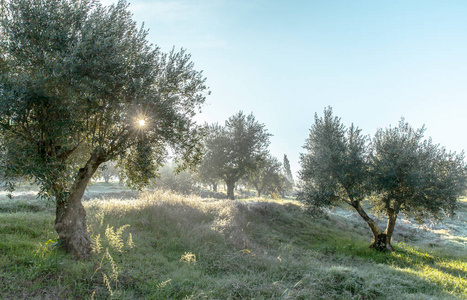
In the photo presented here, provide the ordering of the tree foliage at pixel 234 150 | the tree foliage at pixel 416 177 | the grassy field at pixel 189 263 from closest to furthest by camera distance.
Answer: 1. the grassy field at pixel 189 263
2. the tree foliage at pixel 416 177
3. the tree foliage at pixel 234 150

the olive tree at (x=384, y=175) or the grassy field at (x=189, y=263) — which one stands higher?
the olive tree at (x=384, y=175)

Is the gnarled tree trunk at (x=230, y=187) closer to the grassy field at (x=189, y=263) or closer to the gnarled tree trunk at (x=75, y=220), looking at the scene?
the grassy field at (x=189, y=263)

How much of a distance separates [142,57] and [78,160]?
6.37 m

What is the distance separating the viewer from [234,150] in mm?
35969

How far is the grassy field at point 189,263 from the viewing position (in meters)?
7.87

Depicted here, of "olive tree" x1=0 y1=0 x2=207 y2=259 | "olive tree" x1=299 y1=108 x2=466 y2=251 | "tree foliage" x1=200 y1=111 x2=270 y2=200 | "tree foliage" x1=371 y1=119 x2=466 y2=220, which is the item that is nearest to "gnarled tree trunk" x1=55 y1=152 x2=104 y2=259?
"olive tree" x1=0 y1=0 x2=207 y2=259

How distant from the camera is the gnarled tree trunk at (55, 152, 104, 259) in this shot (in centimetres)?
991

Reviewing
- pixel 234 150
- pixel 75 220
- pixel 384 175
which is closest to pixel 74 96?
pixel 75 220

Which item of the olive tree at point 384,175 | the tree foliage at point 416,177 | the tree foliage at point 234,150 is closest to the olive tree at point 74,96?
the olive tree at point 384,175

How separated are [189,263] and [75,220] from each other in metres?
5.48

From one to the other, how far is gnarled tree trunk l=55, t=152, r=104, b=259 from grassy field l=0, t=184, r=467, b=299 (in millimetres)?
505

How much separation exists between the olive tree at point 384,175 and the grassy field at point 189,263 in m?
3.62

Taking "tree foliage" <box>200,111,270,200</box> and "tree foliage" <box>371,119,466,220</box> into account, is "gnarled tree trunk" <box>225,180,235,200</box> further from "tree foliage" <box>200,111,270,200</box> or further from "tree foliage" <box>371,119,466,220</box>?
"tree foliage" <box>371,119,466,220</box>

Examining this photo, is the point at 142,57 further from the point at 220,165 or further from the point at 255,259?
the point at 220,165
